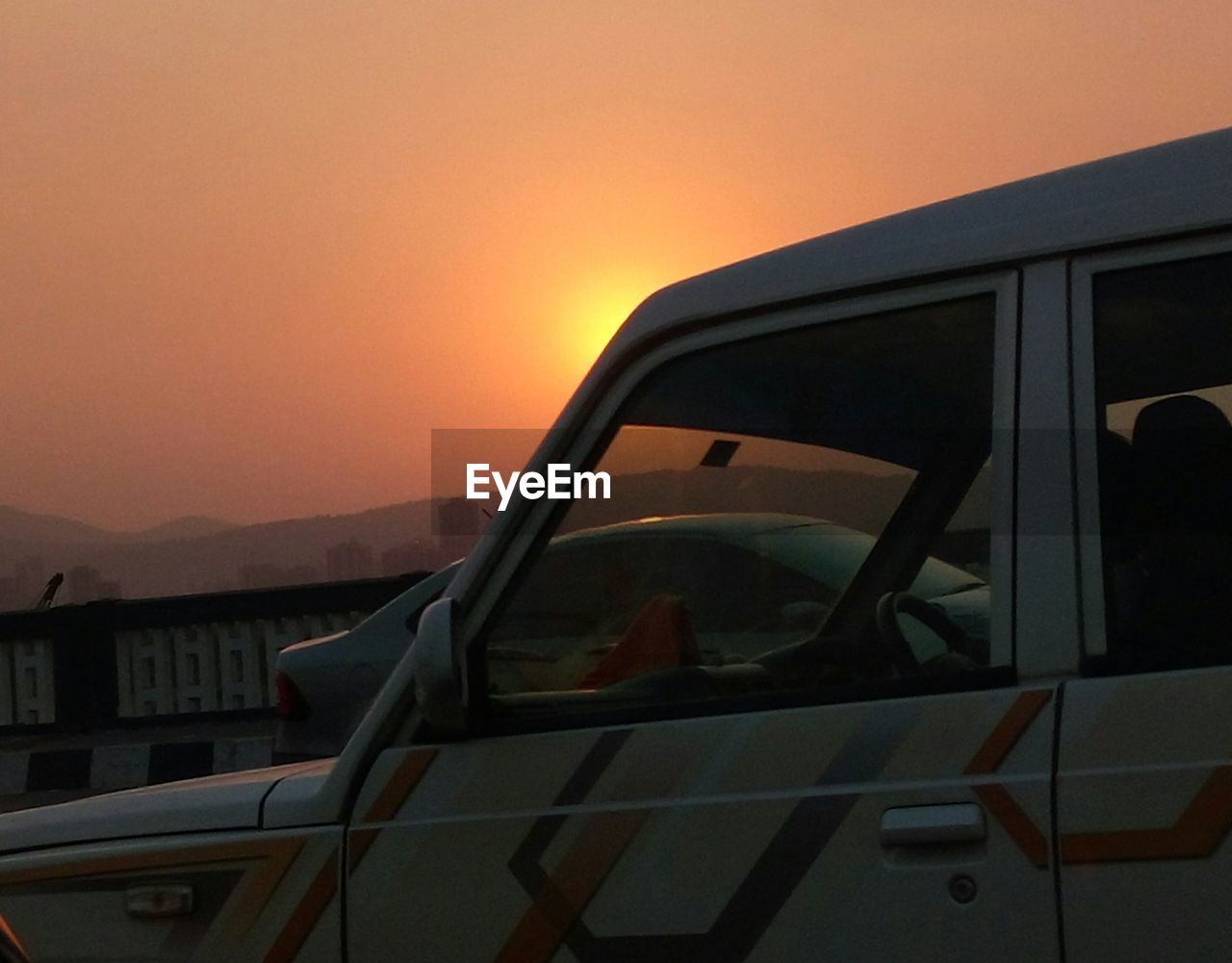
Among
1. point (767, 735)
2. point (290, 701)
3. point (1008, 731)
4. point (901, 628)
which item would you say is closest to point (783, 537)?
point (901, 628)

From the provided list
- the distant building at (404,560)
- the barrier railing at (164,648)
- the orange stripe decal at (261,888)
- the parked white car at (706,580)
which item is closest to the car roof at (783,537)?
the parked white car at (706,580)

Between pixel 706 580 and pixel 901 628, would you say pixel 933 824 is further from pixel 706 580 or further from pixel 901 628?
pixel 706 580

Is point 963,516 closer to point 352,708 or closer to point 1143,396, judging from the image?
point 1143,396

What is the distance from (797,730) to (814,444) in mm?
383

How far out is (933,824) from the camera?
1955mm

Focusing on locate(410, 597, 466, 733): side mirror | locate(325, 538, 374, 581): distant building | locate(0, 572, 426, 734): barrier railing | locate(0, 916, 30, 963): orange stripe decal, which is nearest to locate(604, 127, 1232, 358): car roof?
locate(410, 597, 466, 733): side mirror

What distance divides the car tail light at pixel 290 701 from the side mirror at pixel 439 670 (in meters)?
5.76

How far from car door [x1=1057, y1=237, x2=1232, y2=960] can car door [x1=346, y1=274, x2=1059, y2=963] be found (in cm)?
5

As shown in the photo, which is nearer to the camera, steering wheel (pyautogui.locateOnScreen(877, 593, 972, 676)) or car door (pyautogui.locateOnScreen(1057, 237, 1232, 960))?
car door (pyautogui.locateOnScreen(1057, 237, 1232, 960))

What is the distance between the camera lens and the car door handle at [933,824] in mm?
1938

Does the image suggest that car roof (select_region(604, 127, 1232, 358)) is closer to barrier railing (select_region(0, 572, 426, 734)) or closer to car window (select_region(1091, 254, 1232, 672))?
car window (select_region(1091, 254, 1232, 672))

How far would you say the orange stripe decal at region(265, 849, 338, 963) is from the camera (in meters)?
2.38

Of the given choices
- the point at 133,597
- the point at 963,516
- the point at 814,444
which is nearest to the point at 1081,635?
the point at 963,516

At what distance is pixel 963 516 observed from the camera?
7.09ft
